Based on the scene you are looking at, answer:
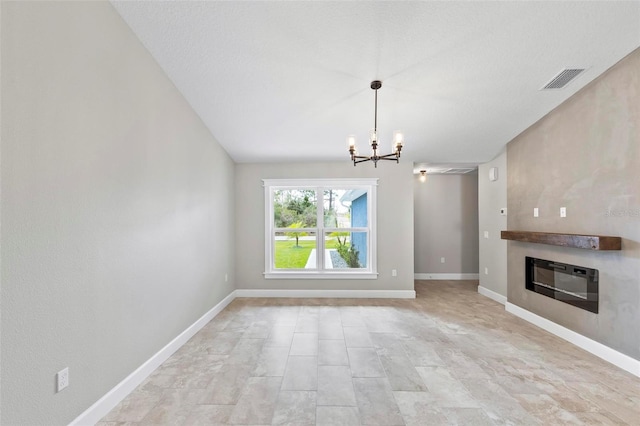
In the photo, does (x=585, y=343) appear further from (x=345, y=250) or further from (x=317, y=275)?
(x=317, y=275)

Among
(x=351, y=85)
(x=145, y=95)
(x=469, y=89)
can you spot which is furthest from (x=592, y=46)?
(x=145, y=95)

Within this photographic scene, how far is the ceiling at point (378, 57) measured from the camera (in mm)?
2266

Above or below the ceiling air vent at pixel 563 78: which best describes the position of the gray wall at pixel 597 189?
below

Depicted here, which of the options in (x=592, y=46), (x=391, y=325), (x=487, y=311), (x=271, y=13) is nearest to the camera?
(x=271, y=13)

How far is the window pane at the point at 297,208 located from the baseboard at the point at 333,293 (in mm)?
1223

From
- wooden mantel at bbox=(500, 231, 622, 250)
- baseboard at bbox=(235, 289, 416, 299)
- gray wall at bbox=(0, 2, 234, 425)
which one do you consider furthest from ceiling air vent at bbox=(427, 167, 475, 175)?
gray wall at bbox=(0, 2, 234, 425)

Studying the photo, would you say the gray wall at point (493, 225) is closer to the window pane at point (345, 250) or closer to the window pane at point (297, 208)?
the window pane at point (345, 250)

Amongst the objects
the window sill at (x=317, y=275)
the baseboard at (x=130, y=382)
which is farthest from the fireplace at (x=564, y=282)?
the baseboard at (x=130, y=382)

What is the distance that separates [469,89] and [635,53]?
4.51 feet

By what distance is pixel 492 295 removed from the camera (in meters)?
4.91

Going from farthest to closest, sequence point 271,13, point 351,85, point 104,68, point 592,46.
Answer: point 351,85, point 592,46, point 271,13, point 104,68

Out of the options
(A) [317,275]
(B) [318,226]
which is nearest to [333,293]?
(A) [317,275]

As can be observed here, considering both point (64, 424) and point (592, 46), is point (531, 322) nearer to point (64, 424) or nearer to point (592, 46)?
point (592, 46)

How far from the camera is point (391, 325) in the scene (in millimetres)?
3678
